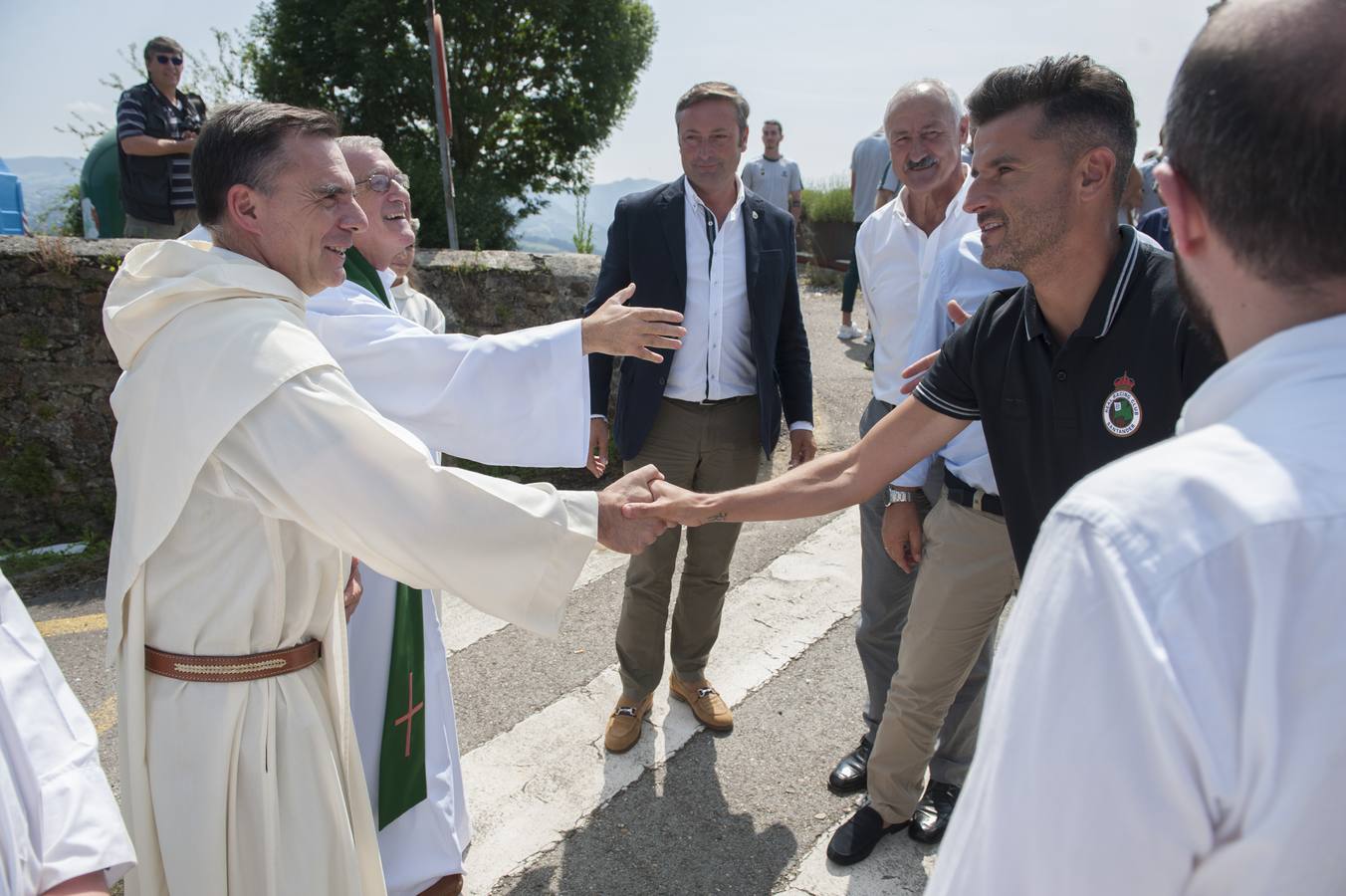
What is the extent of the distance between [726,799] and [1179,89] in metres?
2.91

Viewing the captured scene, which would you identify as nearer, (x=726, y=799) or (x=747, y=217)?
(x=726, y=799)

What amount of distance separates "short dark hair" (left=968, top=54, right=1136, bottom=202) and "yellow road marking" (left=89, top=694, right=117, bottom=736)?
3945 mm

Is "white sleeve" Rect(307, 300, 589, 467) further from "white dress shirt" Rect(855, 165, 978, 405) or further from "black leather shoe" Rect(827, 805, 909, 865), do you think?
"black leather shoe" Rect(827, 805, 909, 865)

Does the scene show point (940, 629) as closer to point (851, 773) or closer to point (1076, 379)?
point (851, 773)

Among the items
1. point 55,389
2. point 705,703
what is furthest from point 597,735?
point 55,389

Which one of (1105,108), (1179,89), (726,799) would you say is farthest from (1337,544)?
(726,799)

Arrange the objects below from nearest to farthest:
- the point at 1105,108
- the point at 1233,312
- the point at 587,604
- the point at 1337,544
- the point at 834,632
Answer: the point at 1337,544, the point at 1233,312, the point at 1105,108, the point at 834,632, the point at 587,604

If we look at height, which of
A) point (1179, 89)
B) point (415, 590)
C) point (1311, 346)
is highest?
point (1179, 89)

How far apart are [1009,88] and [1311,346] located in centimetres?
177

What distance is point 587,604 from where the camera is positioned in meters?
4.85

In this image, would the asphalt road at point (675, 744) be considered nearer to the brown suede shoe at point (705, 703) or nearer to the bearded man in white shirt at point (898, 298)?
the brown suede shoe at point (705, 703)

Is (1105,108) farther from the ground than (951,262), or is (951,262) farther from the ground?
(1105,108)

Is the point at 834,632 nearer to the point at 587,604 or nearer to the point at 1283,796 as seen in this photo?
the point at 587,604

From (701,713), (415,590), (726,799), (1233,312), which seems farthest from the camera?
(701,713)
